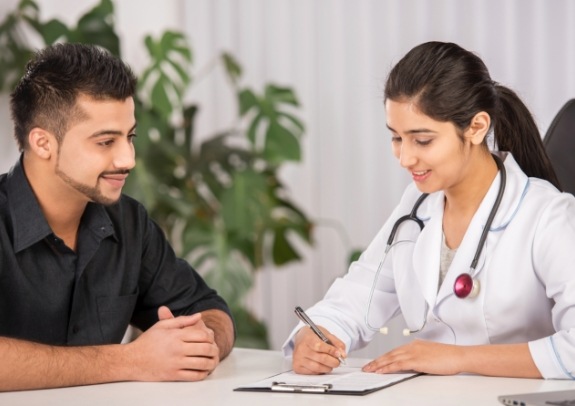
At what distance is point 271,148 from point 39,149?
190cm

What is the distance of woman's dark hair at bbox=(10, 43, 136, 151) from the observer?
6.40 ft

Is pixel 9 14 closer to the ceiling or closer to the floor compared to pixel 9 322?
closer to the ceiling

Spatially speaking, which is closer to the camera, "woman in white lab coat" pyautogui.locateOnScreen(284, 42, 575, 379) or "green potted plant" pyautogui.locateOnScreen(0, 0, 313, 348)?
"woman in white lab coat" pyautogui.locateOnScreen(284, 42, 575, 379)

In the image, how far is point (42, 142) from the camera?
77.6 inches

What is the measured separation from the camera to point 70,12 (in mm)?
4016

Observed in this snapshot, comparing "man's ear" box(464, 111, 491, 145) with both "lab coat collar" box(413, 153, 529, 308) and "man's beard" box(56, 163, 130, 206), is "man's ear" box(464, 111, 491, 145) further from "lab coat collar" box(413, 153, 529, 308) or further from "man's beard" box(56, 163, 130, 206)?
"man's beard" box(56, 163, 130, 206)

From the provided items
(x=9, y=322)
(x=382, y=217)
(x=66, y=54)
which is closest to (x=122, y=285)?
(x=9, y=322)

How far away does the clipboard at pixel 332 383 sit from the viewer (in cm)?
160

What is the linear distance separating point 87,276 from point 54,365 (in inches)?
14.0

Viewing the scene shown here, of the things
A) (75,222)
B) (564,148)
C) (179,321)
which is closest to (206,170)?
(75,222)

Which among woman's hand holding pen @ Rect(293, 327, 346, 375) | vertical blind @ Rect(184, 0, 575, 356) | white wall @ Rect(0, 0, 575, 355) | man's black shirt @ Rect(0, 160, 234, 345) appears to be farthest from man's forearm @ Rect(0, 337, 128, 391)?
vertical blind @ Rect(184, 0, 575, 356)

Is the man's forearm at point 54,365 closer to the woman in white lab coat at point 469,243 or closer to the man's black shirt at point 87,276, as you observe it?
the man's black shirt at point 87,276

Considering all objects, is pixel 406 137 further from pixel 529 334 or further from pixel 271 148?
pixel 271 148

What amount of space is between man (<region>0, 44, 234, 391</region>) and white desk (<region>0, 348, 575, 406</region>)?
94mm
